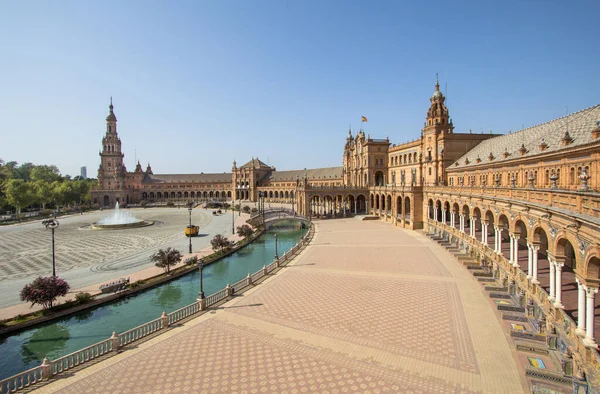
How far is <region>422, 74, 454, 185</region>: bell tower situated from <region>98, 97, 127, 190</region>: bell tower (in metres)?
104

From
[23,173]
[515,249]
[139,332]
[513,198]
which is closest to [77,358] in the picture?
[139,332]

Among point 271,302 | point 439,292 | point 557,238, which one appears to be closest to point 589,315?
point 557,238

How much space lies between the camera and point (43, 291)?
798 inches

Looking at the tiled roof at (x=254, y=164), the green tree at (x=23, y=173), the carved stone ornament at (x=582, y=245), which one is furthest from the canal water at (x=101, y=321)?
the green tree at (x=23, y=173)

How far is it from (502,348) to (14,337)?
25.5m

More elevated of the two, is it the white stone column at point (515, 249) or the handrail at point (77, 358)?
the white stone column at point (515, 249)

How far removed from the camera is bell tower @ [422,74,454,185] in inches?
2031

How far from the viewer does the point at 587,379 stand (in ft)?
36.3

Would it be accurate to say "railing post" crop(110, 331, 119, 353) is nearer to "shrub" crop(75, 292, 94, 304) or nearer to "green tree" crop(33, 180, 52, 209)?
"shrub" crop(75, 292, 94, 304)

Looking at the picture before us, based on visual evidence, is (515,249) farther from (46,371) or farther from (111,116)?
(111,116)

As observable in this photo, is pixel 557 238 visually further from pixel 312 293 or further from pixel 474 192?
pixel 474 192

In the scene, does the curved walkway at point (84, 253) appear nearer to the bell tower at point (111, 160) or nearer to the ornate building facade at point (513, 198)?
the ornate building facade at point (513, 198)

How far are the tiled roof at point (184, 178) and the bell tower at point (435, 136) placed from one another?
286ft

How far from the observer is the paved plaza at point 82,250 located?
94.2ft
